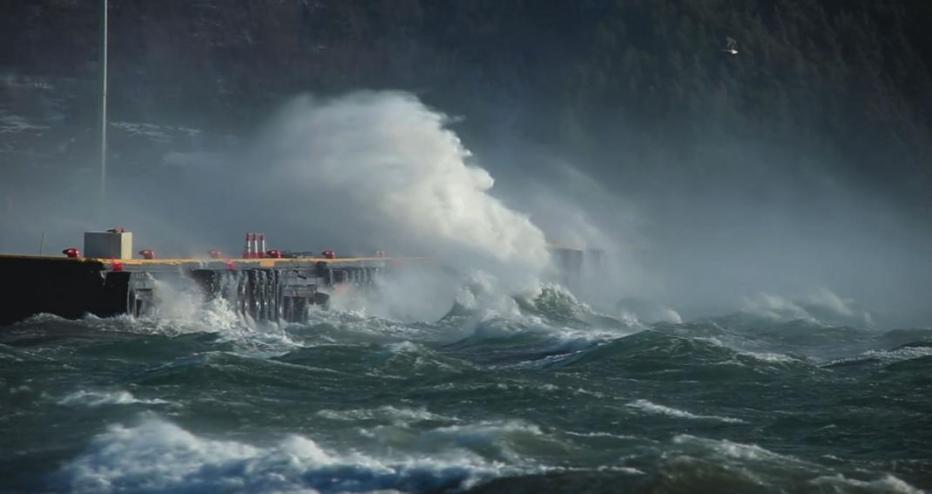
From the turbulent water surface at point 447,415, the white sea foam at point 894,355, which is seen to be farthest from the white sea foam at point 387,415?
the white sea foam at point 894,355

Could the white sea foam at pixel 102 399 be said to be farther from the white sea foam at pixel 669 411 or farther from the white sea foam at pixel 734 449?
the white sea foam at pixel 734 449

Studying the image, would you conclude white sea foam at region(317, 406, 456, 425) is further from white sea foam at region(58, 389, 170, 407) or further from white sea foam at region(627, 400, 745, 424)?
white sea foam at region(627, 400, 745, 424)

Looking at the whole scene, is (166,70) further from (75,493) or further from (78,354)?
(75,493)

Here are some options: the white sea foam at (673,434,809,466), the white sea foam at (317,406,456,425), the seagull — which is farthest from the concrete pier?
the seagull

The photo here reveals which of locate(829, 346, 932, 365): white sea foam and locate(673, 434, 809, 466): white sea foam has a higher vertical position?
locate(829, 346, 932, 365): white sea foam

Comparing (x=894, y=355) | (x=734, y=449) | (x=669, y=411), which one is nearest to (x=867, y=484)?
(x=734, y=449)
